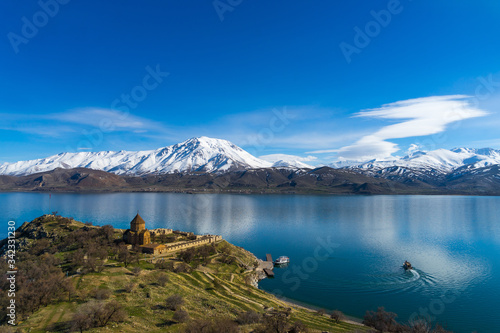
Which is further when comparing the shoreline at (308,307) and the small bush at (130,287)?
the shoreline at (308,307)

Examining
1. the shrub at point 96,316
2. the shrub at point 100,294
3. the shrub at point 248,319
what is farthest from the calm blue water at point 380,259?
the shrub at point 96,316

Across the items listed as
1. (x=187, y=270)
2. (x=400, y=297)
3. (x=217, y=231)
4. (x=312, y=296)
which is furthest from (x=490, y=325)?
(x=217, y=231)

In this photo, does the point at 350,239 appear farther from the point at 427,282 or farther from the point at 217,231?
the point at 217,231

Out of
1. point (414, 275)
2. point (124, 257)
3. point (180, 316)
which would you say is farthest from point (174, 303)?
point (414, 275)

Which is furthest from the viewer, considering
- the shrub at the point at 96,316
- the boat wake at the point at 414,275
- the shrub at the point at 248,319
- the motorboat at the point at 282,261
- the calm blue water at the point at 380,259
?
the motorboat at the point at 282,261

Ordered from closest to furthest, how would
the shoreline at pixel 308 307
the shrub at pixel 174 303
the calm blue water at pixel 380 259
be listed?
the shrub at pixel 174 303 < the shoreline at pixel 308 307 < the calm blue water at pixel 380 259

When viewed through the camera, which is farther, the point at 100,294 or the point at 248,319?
the point at 100,294

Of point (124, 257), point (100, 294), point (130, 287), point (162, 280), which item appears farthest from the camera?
point (124, 257)

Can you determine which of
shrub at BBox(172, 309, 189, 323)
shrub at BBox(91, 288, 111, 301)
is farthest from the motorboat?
shrub at BBox(91, 288, 111, 301)

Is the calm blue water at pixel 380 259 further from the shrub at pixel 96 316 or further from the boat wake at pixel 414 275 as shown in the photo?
the shrub at pixel 96 316

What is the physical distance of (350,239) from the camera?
84438 millimetres

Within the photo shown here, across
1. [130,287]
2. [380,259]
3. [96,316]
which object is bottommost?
[380,259]

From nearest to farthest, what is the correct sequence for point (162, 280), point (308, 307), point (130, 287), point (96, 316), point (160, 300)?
point (96, 316), point (160, 300), point (130, 287), point (162, 280), point (308, 307)

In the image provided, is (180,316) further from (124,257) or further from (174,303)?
(124,257)
